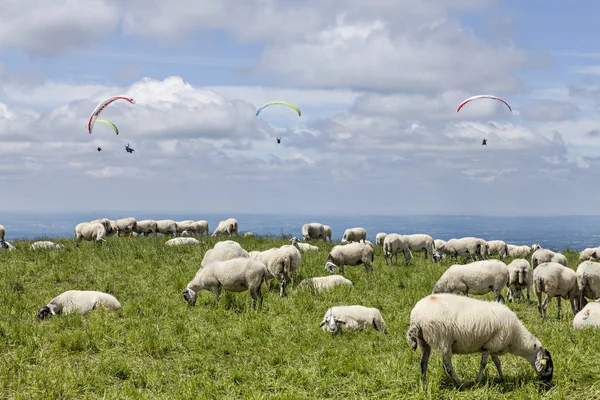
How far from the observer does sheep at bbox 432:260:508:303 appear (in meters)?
14.6

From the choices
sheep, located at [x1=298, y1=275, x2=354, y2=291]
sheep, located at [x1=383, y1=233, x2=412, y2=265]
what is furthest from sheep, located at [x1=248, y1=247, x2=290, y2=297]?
sheep, located at [x1=383, y1=233, x2=412, y2=265]

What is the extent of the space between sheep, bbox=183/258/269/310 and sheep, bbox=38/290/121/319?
191 centimetres

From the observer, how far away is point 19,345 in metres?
10.8

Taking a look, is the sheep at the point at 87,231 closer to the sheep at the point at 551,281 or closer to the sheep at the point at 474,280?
the sheep at the point at 474,280

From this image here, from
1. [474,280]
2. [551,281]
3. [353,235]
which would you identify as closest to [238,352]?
[474,280]

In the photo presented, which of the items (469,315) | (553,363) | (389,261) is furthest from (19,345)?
(389,261)

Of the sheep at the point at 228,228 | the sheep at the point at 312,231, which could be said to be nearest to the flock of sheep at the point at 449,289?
the sheep at the point at 228,228

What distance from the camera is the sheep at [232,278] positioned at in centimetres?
1384

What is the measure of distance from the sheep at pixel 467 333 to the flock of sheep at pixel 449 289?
0.01m

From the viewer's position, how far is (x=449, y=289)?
14.6 meters

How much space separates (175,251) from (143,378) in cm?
1258

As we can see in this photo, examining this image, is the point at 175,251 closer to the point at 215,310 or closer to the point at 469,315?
the point at 215,310

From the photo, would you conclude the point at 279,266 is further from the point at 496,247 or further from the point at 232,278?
the point at 496,247

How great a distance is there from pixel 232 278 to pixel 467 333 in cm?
719
